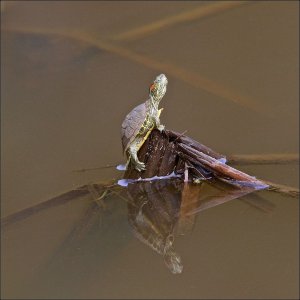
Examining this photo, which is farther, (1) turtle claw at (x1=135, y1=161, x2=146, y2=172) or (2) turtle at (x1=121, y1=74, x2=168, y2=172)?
(1) turtle claw at (x1=135, y1=161, x2=146, y2=172)

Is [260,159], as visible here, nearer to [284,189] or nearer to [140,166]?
[284,189]

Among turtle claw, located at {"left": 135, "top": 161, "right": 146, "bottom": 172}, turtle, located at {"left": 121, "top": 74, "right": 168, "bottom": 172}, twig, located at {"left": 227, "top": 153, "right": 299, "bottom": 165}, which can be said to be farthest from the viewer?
twig, located at {"left": 227, "top": 153, "right": 299, "bottom": 165}

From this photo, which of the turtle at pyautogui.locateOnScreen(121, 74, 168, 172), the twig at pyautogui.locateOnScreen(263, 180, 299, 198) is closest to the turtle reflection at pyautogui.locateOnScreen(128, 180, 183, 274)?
the turtle at pyautogui.locateOnScreen(121, 74, 168, 172)

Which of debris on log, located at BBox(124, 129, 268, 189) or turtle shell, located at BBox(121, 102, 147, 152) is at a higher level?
turtle shell, located at BBox(121, 102, 147, 152)

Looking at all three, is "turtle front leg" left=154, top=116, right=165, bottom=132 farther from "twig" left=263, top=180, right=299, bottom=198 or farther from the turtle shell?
"twig" left=263, top=180, right=299, bottom=198

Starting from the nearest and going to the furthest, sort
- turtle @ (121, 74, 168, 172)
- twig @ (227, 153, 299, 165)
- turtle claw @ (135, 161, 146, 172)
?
turtle @ (121, 74, 168, 172) < turtle claw @ (135, 161, 146, 172) < twig @ (227, 153, 299, 165)

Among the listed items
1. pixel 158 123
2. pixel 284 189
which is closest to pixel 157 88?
pixel 158 123

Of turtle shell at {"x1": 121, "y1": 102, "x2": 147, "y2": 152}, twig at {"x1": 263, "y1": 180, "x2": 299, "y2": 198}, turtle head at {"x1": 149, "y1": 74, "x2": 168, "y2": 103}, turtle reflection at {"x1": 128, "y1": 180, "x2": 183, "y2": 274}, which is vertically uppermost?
turtle head at {"x1": 149, "y1": 74, "x2": 168, "y2": 103}

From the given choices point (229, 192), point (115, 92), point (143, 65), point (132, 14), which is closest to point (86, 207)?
point (229, 192)
